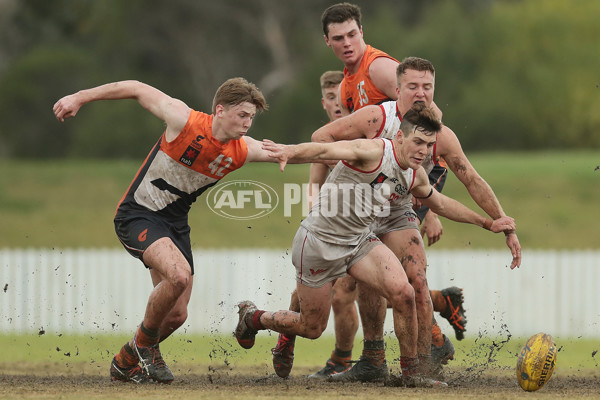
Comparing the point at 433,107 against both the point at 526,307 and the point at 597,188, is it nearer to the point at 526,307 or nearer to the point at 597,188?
the point at 526,307

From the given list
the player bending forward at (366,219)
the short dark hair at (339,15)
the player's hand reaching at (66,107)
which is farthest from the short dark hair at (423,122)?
the player's hand reaching at (66,107)

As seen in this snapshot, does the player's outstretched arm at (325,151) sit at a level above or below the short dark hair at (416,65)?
A: below

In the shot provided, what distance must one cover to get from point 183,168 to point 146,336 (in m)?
1.51

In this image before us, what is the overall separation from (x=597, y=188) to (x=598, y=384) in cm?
2135

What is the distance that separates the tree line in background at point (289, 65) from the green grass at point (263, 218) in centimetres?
634

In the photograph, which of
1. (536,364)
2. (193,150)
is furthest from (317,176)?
(536,364)

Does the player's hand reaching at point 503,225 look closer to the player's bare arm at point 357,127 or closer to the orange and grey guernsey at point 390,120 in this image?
the orange and grey guernsey at point 390,120

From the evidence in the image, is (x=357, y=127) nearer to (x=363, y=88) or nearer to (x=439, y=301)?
(x=363, y=88)

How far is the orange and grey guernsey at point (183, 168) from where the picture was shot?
8.78 metres

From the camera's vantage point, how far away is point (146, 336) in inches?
352

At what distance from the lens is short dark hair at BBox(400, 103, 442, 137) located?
820 cm

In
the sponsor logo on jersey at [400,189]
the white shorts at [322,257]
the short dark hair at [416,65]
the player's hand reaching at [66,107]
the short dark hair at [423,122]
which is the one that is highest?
the short dark hair at [416,65]

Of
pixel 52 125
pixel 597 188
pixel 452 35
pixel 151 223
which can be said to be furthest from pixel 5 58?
pixel 151 223

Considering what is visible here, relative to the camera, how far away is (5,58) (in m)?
48.0
